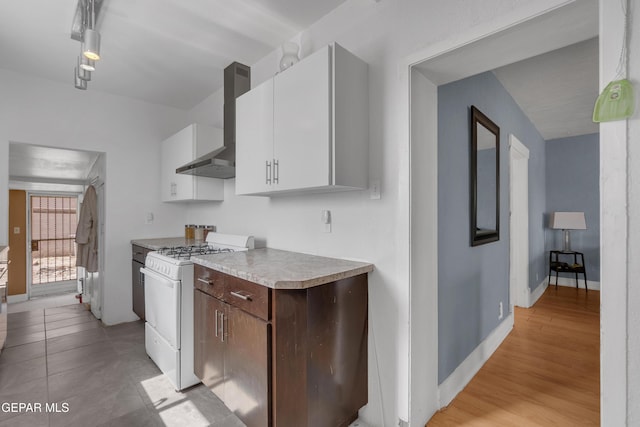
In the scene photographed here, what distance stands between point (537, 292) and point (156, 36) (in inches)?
218

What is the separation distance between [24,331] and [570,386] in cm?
508

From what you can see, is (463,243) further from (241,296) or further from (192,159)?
(192,159)

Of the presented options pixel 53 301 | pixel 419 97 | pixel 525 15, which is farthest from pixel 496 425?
pixel 53 301

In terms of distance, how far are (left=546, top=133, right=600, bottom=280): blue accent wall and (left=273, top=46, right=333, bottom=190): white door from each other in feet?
17.8

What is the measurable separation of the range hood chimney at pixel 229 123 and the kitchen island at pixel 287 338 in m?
0.98

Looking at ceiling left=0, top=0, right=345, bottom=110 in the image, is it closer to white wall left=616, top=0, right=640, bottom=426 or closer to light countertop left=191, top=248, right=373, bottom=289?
white wall left=616, top=0, right=640, bottom=426

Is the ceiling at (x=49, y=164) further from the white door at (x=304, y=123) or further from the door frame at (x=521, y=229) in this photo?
the door frame at (x=521, y=229)

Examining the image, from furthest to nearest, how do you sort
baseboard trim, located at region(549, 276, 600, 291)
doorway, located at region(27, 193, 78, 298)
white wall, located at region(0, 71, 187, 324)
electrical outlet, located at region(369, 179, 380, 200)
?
doorway, located at region(27, 193, 78, 298) < baseboard trim, located at region(549, 276, 600, 291) < white wall, located at region(0, 71, 187, 324) < electrical outlet, located at region(369, 179, 380, 200)

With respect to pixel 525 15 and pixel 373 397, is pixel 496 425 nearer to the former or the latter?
pixel 373 397

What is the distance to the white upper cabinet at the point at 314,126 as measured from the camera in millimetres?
1561

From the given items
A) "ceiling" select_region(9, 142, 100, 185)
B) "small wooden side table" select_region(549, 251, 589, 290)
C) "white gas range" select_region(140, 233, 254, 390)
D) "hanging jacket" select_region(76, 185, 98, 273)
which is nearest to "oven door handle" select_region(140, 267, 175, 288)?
"white gas range" select_region(140, 233, 254, 390)

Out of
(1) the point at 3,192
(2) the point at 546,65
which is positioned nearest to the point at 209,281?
(1) the point at 3,192

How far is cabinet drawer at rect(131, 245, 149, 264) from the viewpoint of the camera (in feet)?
10.2

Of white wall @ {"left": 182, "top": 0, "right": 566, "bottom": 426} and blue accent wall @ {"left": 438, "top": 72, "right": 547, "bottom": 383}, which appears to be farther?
blue accent wall @ {"left": 438, "top": 72, "right": 547, "bottom": 383}
